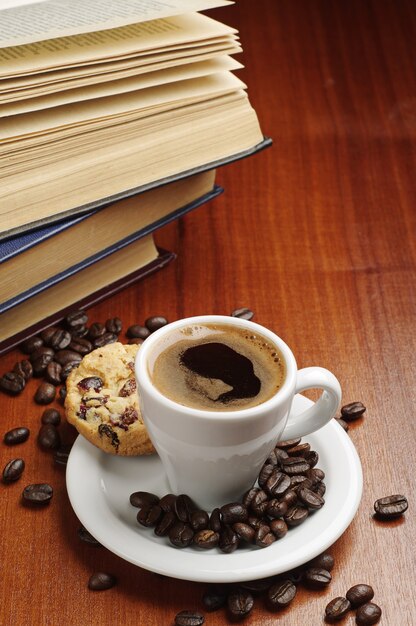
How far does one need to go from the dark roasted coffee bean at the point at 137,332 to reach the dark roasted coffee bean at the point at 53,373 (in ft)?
0.47

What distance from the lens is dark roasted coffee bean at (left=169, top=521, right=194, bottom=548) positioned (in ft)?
3.52

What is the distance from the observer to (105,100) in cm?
148

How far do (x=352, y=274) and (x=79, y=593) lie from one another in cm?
86

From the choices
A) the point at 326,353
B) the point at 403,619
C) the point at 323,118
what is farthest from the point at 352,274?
the point at 403,619

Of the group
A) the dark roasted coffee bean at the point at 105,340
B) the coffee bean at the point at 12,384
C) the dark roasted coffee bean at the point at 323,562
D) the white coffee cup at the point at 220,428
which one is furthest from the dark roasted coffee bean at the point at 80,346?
the dark roasted coffee bean at the point at 323,562

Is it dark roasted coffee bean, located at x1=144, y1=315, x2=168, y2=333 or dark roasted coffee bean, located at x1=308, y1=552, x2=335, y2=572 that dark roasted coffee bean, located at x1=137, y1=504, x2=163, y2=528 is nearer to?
dark roasted coffee bean, located at x1=308, y1=552, x2=335, y2=572

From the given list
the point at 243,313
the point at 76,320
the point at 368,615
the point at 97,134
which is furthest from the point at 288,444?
the point at 97,134

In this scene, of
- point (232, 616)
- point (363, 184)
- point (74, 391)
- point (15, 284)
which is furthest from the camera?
point (363, 184)

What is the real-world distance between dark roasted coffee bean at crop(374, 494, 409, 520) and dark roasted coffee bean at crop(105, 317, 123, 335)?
554 millimetres

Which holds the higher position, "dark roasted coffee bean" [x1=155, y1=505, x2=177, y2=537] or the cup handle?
the cup handle

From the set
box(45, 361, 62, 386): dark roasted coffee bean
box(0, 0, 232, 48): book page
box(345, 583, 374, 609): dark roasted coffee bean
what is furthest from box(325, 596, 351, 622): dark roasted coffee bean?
box(0, 0, 232, 48): book page

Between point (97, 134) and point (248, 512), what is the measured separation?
0.69m

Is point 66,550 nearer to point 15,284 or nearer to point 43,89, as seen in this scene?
Answer: point 15,284

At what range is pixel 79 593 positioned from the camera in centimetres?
108
